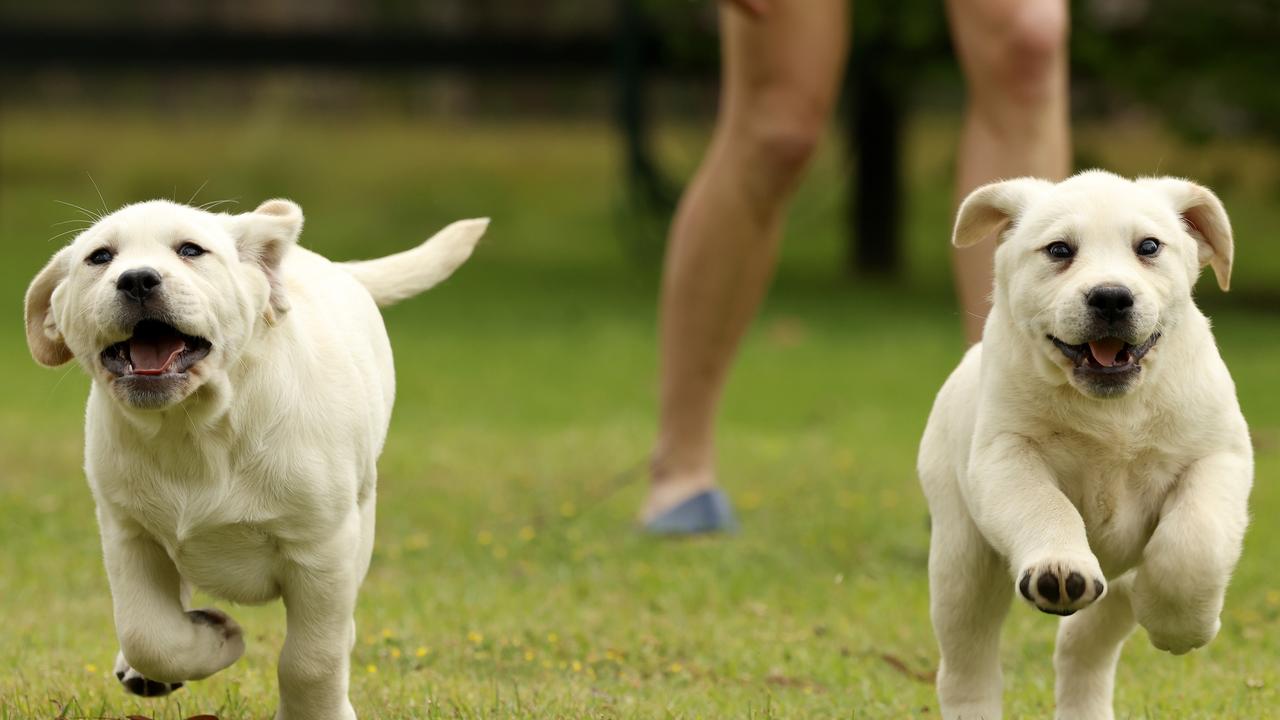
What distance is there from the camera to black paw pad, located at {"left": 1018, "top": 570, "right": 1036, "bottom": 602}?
3.16m

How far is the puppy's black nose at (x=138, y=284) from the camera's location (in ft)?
10.4

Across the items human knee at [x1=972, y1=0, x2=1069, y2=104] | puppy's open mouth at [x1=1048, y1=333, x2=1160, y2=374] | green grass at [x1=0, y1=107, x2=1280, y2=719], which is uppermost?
puppy's open mouth at [x1=1048, y1=333, x2=1160, y2=374]

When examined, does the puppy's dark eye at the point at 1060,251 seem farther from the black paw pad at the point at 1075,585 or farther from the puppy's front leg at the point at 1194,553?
the black paw pad at the point at 1075,585

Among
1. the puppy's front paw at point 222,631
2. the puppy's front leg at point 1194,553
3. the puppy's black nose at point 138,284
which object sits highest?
the puppy's black nose at point 138,284

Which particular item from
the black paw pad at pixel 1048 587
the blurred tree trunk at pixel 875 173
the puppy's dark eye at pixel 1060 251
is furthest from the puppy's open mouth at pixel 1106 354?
the blurred tree trunk at pixel 875 173

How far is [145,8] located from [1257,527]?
676 inches

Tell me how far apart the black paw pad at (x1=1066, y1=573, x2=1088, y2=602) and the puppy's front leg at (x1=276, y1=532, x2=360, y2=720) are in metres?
1.31

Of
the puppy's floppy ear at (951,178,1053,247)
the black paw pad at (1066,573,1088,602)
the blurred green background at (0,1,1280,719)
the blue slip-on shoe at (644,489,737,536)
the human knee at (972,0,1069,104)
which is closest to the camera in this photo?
the black paw pad at (1066,573,1088,602)

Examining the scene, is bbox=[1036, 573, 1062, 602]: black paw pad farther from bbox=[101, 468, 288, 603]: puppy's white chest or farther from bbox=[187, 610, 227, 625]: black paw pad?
bbox=[187, 610, 227, 625]: black paw pad

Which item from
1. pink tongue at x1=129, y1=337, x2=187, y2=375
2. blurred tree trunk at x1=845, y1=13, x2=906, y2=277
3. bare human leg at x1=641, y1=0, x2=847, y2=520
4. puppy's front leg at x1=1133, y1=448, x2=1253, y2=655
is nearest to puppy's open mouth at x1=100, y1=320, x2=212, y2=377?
pink tongue at x1=129, y1=337, x2=187, y2=375

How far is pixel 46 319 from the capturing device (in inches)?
139

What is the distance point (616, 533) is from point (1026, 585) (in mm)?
3258

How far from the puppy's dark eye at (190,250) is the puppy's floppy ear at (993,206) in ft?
4.78

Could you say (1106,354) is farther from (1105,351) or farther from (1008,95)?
(1008,95)
